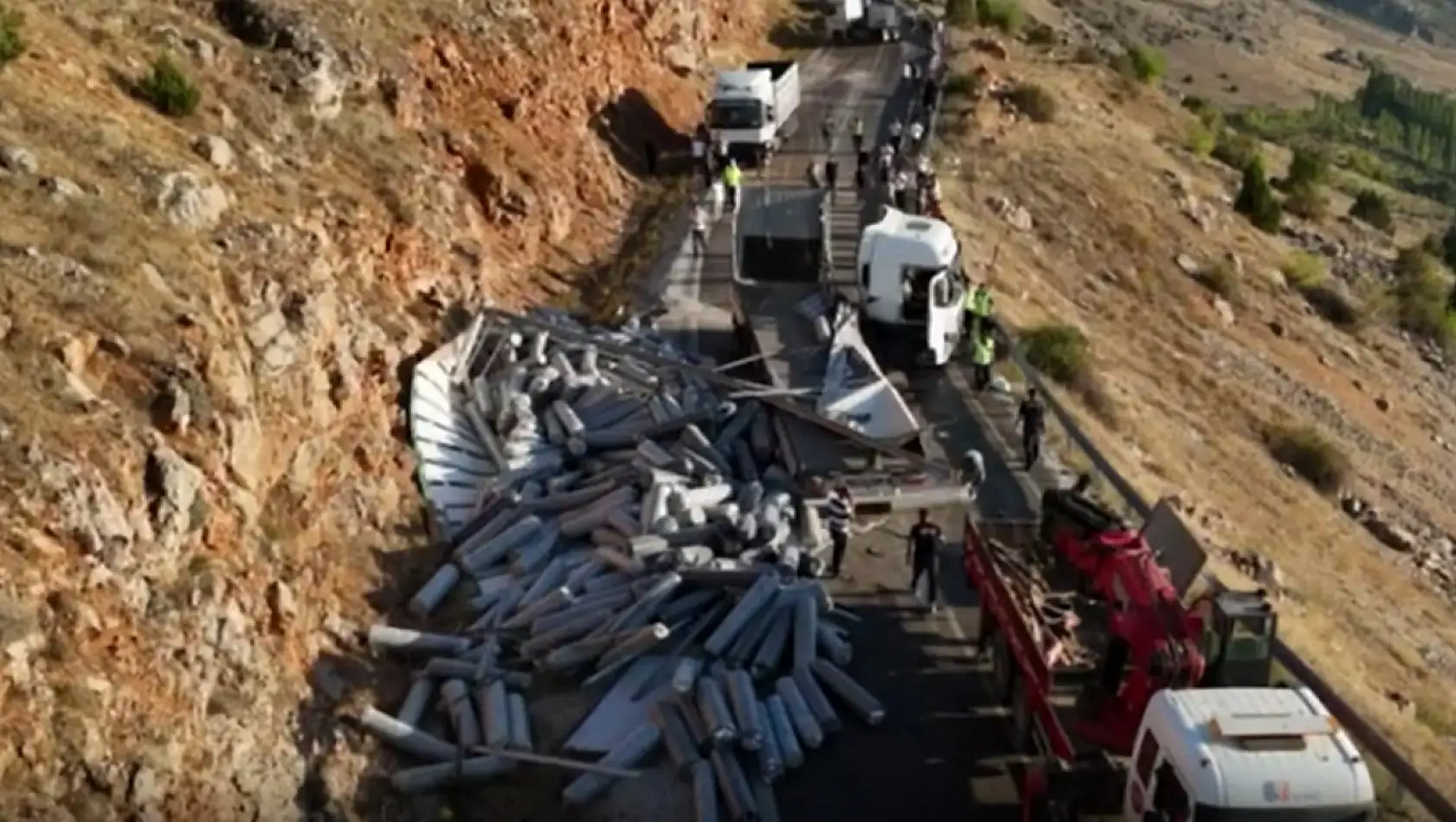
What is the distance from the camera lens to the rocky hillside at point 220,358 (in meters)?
16.0

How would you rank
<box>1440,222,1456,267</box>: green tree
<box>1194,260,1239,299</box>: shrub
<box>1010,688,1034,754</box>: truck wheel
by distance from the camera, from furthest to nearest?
<box>1440,222,1456,267</box>: green tree < <box>1194,260,1239,299</box>: shrub < <box>1010,688,1034,754</box>: truck wheel

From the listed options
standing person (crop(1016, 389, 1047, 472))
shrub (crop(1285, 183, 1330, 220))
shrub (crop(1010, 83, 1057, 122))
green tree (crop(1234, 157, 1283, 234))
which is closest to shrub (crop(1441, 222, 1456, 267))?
shrub (crop(1285, 183, 1330, 220))

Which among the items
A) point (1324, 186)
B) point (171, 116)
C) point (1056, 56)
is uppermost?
point (171, 116)

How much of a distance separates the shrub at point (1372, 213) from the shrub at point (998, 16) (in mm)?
16884

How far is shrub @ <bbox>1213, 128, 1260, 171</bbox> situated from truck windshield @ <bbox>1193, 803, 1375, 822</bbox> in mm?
49837

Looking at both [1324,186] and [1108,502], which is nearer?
[1108,502]

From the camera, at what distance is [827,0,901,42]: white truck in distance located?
200 feet

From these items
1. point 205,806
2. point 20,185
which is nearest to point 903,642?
point 205,806

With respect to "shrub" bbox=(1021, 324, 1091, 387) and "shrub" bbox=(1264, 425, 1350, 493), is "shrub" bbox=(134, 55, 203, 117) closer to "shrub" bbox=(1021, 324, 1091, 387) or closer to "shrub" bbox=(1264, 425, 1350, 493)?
"shrub" bbox=(1021, 324, 1091, 387)

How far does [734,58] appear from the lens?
55594 mm

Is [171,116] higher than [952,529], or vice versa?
[171,116]

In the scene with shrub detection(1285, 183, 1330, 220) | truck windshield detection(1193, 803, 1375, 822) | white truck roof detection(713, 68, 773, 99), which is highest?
truck windshield detection(1193, 803, 1375, 822)

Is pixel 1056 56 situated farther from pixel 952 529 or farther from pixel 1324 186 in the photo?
pixel 952 529

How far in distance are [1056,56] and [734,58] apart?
17802 millimetres
